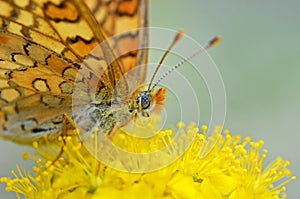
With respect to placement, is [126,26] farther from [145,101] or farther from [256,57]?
[256,57]

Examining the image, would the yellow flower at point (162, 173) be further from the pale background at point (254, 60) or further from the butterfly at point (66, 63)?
the pale background at point (254, 60)

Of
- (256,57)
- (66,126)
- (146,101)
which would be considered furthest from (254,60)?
(66,126)

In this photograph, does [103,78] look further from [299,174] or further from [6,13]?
[299,174]

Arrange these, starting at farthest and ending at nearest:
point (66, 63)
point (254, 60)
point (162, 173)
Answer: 1. point (254, 60)
2. point (66, 63)
3. point (162, 173)

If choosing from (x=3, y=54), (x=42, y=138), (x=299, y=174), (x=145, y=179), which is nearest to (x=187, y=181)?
(x=145, y=179)

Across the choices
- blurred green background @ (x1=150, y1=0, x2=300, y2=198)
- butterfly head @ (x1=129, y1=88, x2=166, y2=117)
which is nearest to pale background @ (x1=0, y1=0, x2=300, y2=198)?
blurred green background @ (x1=150, y1=0, x2=300, y2=198)

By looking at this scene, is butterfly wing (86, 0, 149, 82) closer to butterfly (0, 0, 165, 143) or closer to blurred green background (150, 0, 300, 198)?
butterfly (0, 0, 165, 143)

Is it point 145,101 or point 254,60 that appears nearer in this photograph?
point 145,101

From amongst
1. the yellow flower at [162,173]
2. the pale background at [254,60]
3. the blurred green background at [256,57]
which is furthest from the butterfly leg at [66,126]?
the blurred green background at [256,57]
